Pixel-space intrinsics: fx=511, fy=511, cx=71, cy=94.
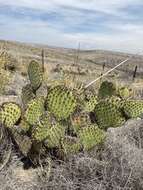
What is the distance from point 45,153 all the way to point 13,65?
16.7 meters

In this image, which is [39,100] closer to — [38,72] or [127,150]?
[38,72]

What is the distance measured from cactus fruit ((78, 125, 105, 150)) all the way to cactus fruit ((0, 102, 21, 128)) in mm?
984

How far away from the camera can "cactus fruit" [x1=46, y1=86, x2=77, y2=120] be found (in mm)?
6815

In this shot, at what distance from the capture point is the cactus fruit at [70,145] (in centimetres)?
634

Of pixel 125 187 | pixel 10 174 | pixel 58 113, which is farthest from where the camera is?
pixel 58 113

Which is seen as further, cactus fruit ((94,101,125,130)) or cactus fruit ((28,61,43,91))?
cactus fruit ((28,61,43,91))

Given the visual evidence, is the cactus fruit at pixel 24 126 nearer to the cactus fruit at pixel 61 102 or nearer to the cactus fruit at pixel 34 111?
the cactus fruit at pixel 34 111

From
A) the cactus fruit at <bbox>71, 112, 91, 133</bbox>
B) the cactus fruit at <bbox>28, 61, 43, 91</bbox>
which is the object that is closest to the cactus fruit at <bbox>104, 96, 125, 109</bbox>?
the cactus fruit at <bbox>71, 112, 91, 133</bbox>

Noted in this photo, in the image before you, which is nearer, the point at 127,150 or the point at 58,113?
the point at 127,150

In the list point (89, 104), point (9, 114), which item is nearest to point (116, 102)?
point (89, 104)

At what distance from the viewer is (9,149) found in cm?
642

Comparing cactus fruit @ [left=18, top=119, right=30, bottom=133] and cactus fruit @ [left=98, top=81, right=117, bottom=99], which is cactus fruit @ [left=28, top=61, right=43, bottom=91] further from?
cactus fruit @ [left=98, top=81, right=117, bottom=99]

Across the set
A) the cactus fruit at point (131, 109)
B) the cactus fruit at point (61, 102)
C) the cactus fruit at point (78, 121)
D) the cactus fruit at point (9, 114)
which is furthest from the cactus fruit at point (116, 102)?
the cactus fruit at point (9, 114)

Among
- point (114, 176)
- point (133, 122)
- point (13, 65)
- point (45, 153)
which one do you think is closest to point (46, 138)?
point (45, 153)
